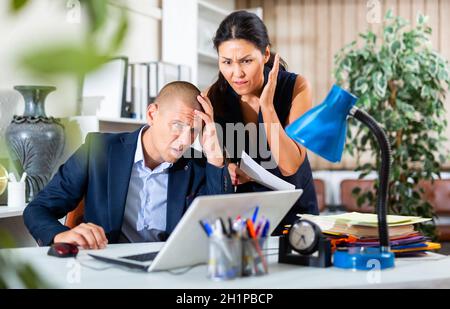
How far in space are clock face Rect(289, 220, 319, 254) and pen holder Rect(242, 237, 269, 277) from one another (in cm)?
14

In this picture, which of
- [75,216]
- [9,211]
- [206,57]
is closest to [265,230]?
[75,216]

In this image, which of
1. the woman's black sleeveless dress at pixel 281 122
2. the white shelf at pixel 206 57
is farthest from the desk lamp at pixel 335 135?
the white shelf at pixel 206 57

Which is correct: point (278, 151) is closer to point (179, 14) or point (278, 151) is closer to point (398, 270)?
point (398, 270)

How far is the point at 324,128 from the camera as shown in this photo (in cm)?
124

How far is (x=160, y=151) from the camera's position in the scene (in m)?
1.92

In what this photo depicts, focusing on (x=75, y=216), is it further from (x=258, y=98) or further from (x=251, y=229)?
(x=251, y=229)

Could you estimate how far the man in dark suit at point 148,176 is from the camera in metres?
1.84

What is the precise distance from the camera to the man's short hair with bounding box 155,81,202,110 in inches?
75.5

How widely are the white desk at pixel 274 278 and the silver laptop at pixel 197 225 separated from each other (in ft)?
0.08

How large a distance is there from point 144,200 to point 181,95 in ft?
1.17

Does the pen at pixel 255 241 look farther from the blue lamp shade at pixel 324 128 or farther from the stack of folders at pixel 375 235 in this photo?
the stack of folders at pixel 375 235

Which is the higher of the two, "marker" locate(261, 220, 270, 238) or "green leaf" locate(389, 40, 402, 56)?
"green leaf" locate(389, 40, 402, 56)

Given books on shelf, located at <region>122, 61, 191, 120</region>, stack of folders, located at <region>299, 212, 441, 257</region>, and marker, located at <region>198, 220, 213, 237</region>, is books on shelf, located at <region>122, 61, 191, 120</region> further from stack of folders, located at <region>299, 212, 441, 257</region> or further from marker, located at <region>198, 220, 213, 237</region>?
marker, located at <region>198, 220, 213, 237</region>

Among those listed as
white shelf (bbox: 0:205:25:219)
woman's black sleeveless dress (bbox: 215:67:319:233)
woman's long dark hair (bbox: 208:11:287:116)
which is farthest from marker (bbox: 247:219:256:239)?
white shelf (bbox: 0:205:25:219)
